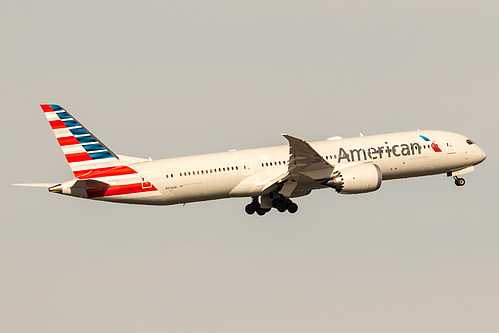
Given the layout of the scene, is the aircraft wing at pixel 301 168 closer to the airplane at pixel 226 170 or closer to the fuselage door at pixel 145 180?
the airplane at pixel 226 170

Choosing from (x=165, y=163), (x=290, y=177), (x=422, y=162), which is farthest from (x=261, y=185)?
(x=422, y=162)

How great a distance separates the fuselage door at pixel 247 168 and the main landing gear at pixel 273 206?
15.4 feet

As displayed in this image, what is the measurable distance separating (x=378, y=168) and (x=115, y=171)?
62.9 feet

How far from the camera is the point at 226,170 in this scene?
68.3 metres

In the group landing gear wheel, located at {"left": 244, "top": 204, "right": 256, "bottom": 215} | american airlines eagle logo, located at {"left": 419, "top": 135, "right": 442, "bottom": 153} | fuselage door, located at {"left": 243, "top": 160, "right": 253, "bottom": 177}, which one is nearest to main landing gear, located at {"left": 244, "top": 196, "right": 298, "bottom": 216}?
landing gear wheel, located at {"left": 244, "top": 204, "right": 256, "bottom": 215}

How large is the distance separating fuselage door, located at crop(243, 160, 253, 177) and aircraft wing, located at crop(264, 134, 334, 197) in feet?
5.04

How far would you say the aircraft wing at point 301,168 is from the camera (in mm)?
66812

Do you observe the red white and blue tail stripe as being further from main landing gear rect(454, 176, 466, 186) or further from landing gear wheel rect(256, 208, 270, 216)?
main landing gear rect(454, 176, 466, 186)

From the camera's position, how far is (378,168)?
227 feet

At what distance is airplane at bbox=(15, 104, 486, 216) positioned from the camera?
6694cm

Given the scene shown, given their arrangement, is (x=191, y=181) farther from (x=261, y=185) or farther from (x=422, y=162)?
(x=422, y=162)

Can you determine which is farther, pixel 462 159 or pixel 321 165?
pixel 462 159

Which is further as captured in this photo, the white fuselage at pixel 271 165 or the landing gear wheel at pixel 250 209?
the landing gear wheel at pixel 250 209

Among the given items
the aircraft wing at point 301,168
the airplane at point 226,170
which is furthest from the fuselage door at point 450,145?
the aircraft wing at point 301,168
